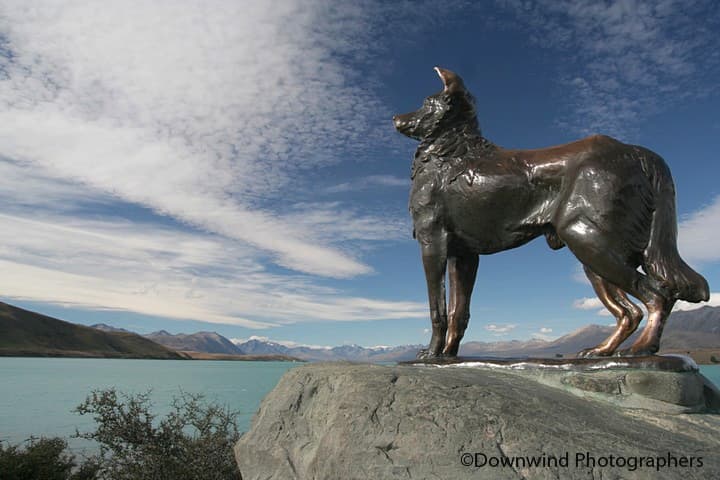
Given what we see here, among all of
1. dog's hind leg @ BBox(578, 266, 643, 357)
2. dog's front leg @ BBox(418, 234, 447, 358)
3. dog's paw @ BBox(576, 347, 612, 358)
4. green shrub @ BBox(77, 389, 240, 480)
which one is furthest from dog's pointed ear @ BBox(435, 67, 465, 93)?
green shrub @ BBox(77, 389, 240, 480)

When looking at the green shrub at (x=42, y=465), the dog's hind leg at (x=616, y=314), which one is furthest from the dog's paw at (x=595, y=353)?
the green shrub at (x=42, y=465)

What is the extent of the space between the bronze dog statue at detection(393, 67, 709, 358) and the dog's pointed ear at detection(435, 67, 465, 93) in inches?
0.5

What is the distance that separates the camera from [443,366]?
480 cm

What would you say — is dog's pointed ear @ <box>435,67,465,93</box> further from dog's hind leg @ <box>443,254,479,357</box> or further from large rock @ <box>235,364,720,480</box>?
large rock @ <box>235,364,720,480</box>

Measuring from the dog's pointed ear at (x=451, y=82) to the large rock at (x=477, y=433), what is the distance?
316 centimetres

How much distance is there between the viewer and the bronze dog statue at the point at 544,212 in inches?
169

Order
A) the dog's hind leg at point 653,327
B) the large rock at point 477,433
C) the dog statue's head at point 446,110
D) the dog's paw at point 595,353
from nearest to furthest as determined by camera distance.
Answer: the large rock at point 477,433
the dog's hind leg at point 653,327
the dog's paw at point 595,353
the dog statue's head at point 446,110

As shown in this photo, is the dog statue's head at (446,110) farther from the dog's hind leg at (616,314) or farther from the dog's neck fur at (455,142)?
the dog's hind leg at (616,314)

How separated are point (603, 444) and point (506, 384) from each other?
941 mm

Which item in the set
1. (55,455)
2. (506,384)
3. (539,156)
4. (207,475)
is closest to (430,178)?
(539,156)

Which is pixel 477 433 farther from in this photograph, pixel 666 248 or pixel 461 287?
pixel 461 287

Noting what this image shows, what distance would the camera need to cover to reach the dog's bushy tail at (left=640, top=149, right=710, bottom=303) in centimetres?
414

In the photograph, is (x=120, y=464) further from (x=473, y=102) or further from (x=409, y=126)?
(x=473, y=102)

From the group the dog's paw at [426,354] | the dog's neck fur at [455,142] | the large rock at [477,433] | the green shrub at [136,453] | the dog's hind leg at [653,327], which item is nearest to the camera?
the large rock at [477,433]
